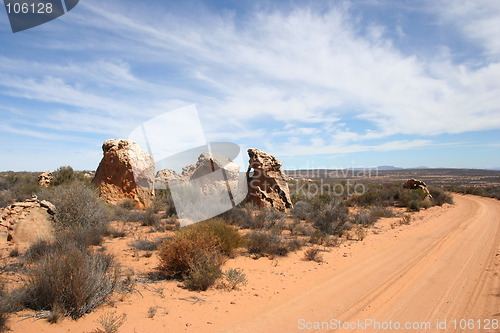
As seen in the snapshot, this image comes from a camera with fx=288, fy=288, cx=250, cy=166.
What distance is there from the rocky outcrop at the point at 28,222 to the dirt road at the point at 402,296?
6648mm

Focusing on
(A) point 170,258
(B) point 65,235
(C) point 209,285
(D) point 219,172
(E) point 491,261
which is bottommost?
(E) point 491,261

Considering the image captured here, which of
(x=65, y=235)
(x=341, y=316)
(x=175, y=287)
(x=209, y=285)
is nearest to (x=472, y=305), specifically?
(x=341, y=316)

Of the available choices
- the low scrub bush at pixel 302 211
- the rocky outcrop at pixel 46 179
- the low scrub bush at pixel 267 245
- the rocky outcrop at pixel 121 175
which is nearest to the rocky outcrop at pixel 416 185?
the low scrub bush at pixel 302 211

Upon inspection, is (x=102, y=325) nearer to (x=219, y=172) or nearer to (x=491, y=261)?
(x=491, y=261)

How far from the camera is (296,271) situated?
21.2 ft

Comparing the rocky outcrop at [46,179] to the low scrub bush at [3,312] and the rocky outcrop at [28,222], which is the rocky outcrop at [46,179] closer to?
the rocky outcrop at [28,222]

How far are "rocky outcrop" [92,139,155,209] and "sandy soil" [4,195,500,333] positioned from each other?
229 inches

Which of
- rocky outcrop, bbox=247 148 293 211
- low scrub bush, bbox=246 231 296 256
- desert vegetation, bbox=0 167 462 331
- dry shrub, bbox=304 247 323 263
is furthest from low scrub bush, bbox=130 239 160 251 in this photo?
rocky outcrop, bbox=247 148 293 211

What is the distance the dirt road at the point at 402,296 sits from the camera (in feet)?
13.6

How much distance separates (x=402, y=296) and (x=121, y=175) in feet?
40.0

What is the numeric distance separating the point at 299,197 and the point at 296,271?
11451 millimetres

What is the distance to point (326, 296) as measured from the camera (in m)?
5.12

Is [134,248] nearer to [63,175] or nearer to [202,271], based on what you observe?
[202,271]

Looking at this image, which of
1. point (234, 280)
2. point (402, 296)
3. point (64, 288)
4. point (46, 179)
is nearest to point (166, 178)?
point (46, 179)
